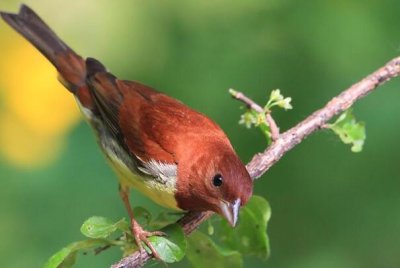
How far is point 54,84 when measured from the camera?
4.92m

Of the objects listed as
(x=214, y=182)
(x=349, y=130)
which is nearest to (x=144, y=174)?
(x=214, y=182)

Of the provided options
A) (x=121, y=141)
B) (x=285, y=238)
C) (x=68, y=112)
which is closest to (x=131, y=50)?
(x=68, y=112)

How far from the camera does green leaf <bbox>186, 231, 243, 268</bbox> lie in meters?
2.57

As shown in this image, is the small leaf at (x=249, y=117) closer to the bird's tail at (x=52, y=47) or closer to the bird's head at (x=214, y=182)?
the bird's head at (x=214, y=182)

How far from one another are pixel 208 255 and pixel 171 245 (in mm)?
171

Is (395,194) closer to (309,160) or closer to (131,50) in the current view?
(309,160)

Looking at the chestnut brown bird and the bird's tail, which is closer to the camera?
the chestnut brown bird

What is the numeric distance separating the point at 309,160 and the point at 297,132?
166cm

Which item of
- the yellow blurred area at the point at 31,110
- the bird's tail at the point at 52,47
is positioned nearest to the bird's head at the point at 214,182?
the bird's tail at the point at 52,47

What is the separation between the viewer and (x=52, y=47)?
3.50m

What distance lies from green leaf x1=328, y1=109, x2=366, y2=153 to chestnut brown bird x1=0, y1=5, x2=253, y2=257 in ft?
1.14

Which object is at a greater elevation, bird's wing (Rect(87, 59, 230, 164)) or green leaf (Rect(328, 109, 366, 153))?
bird's wing (Rect(87, 59, 230, 164))

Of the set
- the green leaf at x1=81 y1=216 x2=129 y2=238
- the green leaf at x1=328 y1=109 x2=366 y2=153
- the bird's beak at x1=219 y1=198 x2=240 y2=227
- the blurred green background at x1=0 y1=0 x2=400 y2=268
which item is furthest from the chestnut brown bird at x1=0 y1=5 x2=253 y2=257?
the blurred green background at x1=0 y1=0 x2=400 y2=268

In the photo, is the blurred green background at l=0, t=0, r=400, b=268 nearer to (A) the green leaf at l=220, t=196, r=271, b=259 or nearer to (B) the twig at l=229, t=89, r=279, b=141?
(B) the twig at l=229, t=89, r=279, b=141
